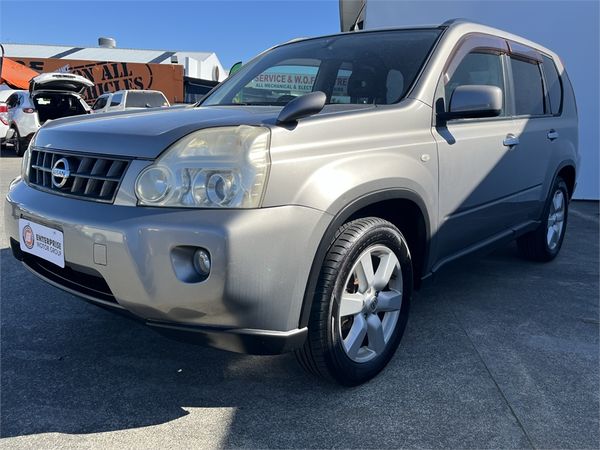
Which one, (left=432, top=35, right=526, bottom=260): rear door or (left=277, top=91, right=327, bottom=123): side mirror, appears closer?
(left=277, top=91, right=327, bottom=123): side mirror

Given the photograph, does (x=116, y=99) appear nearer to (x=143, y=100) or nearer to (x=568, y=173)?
(x=143, y=100)

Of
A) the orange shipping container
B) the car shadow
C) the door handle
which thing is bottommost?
the car shadow

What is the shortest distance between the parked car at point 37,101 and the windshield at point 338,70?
960 centimetres

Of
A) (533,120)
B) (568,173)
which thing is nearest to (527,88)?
(533,120)

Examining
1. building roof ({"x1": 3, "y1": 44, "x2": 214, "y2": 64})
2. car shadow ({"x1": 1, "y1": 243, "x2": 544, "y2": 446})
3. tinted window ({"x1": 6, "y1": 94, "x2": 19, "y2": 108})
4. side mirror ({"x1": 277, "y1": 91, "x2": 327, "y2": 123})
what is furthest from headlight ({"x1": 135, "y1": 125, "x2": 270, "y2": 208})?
building roof ({"x1": 3, "y1": 44, "x2": 214, "y2": 64})

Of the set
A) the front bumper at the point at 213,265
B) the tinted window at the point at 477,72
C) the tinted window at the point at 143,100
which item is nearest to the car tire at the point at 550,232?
the tinted window at the point at 477,72

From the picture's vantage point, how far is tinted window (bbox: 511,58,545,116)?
12.2 ft

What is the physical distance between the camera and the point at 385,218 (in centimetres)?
267

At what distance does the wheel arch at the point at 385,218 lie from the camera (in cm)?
207

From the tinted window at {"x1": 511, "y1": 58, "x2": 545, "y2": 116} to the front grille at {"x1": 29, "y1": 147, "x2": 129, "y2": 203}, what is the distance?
2.77 m

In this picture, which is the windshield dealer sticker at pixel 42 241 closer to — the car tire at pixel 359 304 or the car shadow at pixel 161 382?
the car shadow at pixel 161 382

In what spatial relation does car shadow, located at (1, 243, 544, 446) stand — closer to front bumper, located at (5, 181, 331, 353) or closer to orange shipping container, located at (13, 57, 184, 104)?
front bumper, located at (5, 181, 331, 353)

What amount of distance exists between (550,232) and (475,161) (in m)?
2.04

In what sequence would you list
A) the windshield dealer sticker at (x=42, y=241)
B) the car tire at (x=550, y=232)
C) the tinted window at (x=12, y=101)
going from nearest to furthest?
the windshield dealer sticker at (x=42, y=241)
the car tire at (x=550, y=232)
the tinted window at (x=12, y=101)
